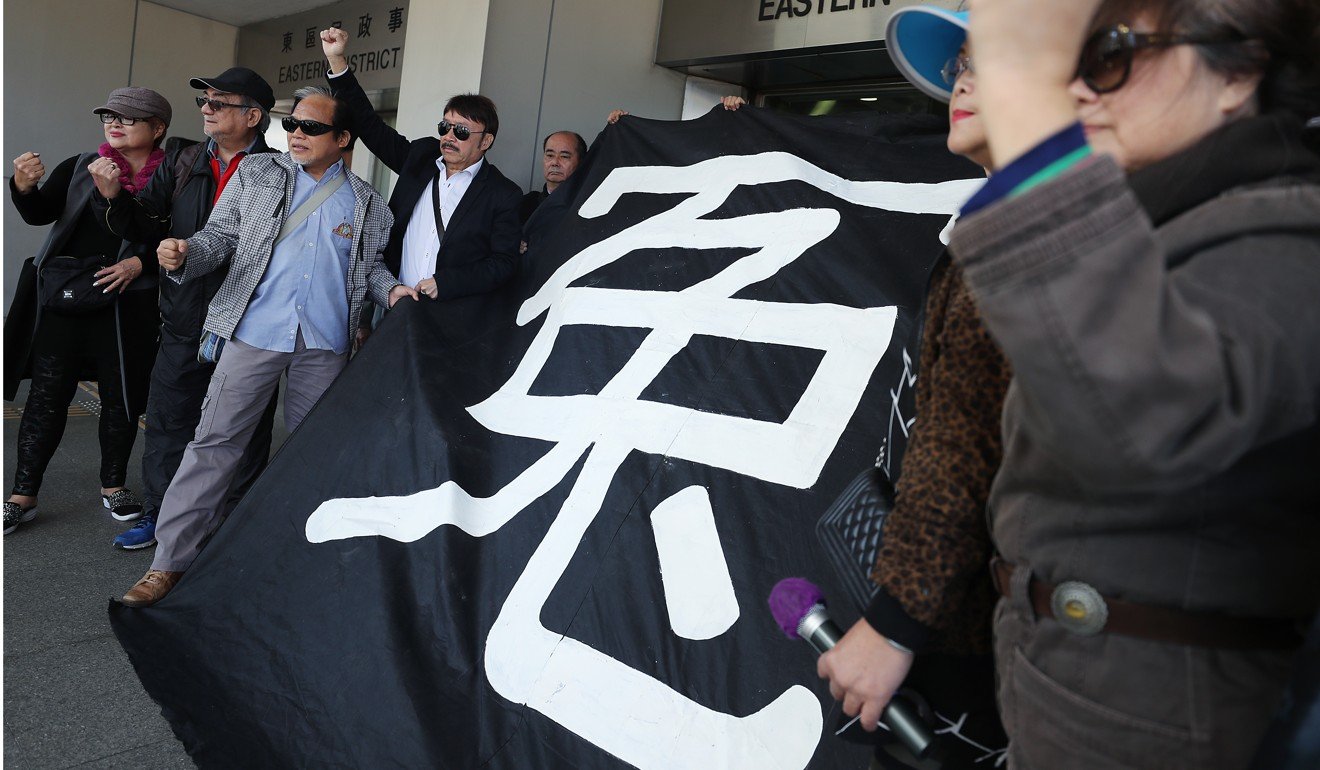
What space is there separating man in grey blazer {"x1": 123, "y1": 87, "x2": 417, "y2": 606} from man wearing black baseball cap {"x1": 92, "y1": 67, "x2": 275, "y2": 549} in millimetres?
229

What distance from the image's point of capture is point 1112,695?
735 mm

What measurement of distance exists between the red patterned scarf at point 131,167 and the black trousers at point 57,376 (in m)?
0.44

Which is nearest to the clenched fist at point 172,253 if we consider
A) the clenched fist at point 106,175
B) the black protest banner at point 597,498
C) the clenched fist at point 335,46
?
the clenched fist at point 106,175

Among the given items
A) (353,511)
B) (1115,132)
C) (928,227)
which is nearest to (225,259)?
(353,511)

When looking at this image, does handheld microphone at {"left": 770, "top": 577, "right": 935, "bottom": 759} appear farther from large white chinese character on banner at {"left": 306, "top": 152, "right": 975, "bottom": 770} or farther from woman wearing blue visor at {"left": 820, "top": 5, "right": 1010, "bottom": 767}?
large white chinese character on banner at {"left": 306, "top": 152, "right": 975, "bottom": 770}

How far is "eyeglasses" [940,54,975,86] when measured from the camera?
41.1 inches

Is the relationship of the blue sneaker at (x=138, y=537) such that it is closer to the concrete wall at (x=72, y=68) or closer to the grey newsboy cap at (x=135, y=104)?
the grey newsboy cap at (x=135, y=104)

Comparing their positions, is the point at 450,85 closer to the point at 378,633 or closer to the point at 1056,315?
the point at 378,633

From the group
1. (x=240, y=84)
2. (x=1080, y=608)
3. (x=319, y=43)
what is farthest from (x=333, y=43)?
(x=319, y=43)

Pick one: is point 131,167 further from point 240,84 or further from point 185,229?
point 240,84

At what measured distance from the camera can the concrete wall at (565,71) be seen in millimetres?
4309

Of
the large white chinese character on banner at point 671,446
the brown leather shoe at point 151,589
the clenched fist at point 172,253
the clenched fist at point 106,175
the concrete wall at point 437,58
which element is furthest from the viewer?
the concrete wall at point 437,58

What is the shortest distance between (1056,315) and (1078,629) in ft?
0.99

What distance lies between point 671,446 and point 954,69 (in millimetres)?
1161
